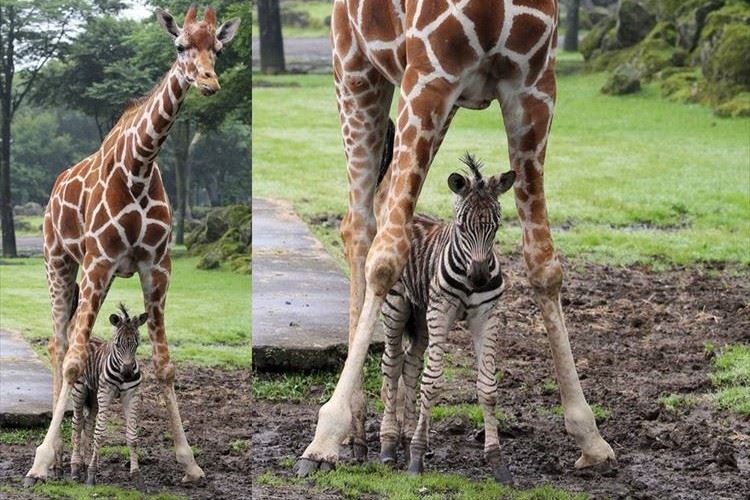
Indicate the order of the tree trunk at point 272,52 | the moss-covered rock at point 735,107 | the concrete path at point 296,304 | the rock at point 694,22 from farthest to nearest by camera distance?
the rock at point 694,22
the moss-covered rock at point 735,107
the tree trunk at point 272,52
the concrete path at point 296,304

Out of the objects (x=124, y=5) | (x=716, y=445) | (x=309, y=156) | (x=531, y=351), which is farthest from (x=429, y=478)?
(x=309, y=156)

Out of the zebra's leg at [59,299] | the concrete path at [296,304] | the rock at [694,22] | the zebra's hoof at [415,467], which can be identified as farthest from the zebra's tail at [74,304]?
the rock at [694,22]

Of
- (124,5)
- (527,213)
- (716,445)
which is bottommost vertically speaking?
(716,445)

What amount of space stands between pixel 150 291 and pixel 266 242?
5194 millimetres

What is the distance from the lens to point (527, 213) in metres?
6.08

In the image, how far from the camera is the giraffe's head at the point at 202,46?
19.2 ft

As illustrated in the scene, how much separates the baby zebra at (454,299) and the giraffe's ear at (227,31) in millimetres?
1058

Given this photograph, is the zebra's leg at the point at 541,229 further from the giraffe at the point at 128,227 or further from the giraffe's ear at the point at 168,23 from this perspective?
the giraffe's ear at the point at 168,23

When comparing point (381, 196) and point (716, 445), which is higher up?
point (381, 196)

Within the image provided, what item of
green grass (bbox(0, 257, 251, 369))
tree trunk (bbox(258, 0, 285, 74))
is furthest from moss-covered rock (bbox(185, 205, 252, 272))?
tree trunk (bbox(258, 0, 285, 74))

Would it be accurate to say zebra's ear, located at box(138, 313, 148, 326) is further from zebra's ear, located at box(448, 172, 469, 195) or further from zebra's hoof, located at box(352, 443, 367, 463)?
zebra's ear, located at box(448, 172, 469, 195)

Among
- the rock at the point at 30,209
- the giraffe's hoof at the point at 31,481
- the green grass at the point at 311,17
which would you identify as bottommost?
the giraffe's hoof at the point at 31,481

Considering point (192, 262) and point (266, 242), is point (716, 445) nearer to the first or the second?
point (192, 262)

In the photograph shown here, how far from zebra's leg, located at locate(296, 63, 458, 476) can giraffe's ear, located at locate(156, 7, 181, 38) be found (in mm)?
Result: 1030
